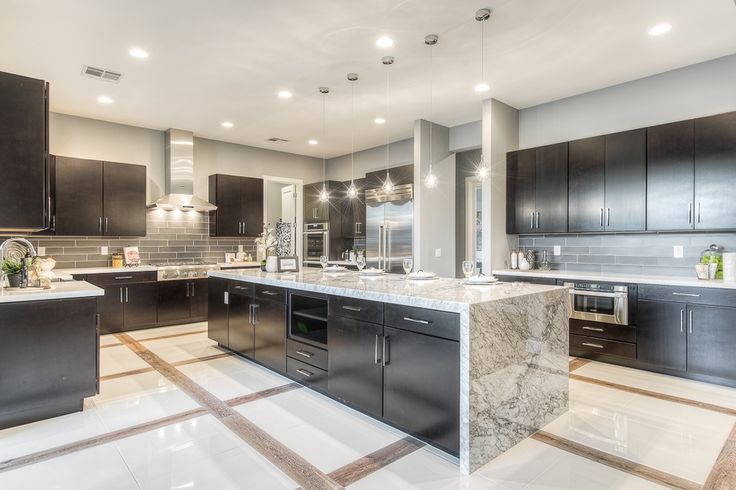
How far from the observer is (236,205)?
688 cm

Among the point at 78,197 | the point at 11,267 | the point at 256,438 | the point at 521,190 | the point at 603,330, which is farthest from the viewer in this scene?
the point at 78,197

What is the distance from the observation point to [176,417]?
280 centimetres

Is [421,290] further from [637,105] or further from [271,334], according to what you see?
[637,105]

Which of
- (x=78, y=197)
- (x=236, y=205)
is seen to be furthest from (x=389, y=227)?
(x=78, y=197)

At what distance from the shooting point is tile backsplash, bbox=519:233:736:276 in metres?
4.05

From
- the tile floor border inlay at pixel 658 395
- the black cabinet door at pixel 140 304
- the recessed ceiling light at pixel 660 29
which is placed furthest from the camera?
the black cabinet door at pixel 140 304

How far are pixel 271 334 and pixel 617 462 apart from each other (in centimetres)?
274

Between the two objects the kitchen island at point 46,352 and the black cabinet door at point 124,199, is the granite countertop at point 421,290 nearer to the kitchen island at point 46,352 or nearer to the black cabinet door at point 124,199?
the kitchen island at point 46,352

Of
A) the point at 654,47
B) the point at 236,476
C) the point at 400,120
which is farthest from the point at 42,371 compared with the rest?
the point at 654,47

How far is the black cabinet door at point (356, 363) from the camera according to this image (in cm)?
265

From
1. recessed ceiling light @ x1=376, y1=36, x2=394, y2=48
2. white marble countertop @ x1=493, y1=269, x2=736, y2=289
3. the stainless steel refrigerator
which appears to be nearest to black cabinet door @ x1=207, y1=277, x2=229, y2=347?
the stainless steel refrigerator

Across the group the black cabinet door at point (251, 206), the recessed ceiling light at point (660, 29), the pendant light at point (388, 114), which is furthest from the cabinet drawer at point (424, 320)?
the black cabinet door at point (251, 206)

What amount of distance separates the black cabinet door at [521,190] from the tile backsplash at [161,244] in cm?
457

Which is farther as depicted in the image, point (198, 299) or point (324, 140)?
point (324, 140)
